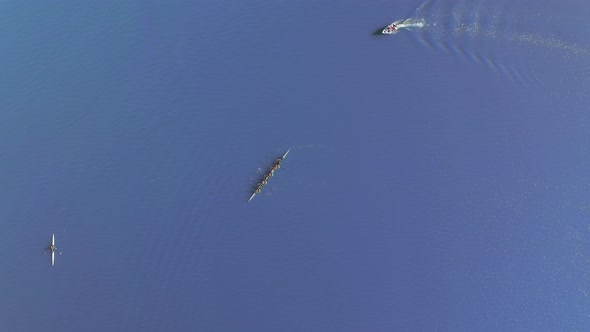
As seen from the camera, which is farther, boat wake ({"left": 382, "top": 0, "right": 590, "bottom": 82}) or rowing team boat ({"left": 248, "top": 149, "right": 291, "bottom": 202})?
boat wake ({"left": 382, "top": 0, "right": 590, "bottom": 82})

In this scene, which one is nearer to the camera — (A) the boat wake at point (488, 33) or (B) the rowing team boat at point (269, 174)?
(B) the rowing team boat at point (269, 174)

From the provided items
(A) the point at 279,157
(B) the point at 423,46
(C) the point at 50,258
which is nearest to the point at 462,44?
(B) the point at 423,46

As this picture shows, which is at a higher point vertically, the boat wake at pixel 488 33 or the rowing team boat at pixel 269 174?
the boat wake at pixel 488 33

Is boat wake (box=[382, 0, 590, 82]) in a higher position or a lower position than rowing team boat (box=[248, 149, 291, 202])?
higher

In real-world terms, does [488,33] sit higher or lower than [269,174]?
higher

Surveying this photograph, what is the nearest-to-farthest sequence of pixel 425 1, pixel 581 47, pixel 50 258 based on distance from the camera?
pixel 50 258 < pixel 581 47 < pixel 425 1

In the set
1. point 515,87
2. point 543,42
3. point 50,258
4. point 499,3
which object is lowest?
point 50,258

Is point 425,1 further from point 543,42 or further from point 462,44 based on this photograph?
point 543,42

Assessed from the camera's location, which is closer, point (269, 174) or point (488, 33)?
point (269, 174)

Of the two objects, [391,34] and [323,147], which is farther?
[391,34]

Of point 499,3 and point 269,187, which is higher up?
point 499,3

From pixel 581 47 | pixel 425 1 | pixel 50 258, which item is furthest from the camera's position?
pixel 425 1
